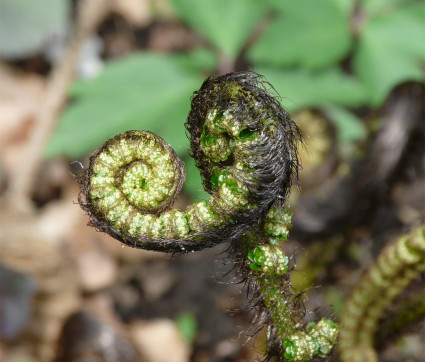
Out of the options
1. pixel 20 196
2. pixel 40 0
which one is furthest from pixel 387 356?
pixel 40 0

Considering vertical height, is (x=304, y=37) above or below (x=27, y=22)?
below

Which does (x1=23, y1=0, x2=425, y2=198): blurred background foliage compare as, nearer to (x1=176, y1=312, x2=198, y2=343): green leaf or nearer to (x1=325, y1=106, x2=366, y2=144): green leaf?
(x1=325, y1=106, x2=366, y2=144): green leaf

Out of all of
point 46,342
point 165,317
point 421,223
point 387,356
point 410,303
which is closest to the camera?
point 421,223

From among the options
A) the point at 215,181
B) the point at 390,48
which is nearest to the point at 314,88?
the point at 390,48

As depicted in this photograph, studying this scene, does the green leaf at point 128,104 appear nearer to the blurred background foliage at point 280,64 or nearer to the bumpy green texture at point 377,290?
the blurred background foliage at point 280,64

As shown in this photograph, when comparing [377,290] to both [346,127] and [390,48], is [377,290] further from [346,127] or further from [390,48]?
[390,48]

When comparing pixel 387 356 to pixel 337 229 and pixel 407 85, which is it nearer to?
pixel 337 229

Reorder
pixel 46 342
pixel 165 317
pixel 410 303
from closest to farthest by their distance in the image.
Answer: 1. pixel 410 303
2. pixel 46 342
3. pixel 165 317
